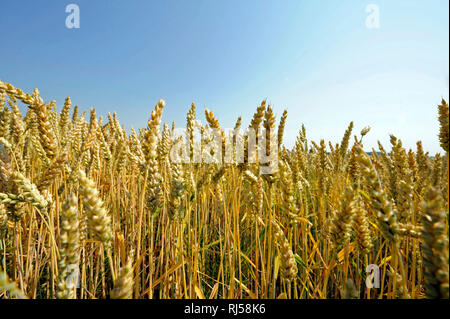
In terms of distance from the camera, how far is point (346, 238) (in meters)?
0.65

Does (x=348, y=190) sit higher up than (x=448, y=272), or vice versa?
(x=348, y=190)

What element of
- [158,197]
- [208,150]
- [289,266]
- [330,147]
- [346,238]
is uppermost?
[330,147]

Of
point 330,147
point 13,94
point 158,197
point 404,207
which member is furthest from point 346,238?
point 330,147

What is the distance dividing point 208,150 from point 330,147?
5.00 feet

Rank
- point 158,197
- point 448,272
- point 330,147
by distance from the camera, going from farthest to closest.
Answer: point 330,147
point 158,197
point 448,272
